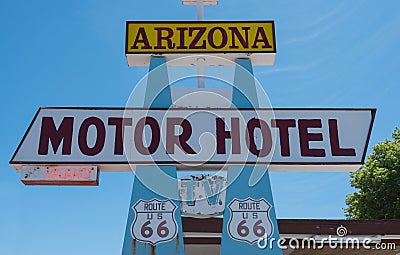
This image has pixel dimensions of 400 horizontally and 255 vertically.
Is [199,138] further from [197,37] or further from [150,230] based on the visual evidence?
[197,37]

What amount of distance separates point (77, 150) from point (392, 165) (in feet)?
66.4

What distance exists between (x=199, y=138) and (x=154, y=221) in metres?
1.18

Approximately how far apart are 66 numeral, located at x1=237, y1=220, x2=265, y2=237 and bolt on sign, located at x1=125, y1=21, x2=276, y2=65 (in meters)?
2.23

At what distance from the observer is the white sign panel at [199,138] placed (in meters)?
6.46

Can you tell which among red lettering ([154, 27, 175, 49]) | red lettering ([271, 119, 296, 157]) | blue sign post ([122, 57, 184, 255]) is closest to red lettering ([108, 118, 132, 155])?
blue sign post ([122, 57, 184, 255])

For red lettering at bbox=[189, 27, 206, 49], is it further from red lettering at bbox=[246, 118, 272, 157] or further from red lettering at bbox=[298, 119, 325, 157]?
red lettering at bbox=[298, 119, 325, 157]

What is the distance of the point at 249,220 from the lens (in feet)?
20.5

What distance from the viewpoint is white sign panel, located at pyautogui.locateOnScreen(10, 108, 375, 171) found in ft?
21.2

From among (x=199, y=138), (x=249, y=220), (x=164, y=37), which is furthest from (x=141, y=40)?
(x=249, y=220)

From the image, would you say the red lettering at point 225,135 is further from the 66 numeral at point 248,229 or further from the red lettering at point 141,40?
the red lettering at point 141,40

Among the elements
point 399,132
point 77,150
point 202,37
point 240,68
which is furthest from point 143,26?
point 399,132

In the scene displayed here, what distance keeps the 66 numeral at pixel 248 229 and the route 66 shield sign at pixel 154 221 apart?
2.47 feet

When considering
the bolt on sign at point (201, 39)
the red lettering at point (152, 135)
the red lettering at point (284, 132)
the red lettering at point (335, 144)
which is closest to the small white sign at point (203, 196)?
the red lettering at point (152, 135)

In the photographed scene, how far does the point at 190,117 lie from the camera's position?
674cm
